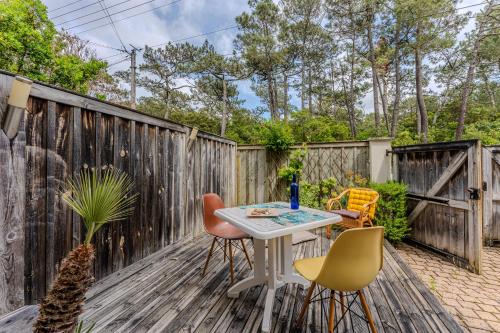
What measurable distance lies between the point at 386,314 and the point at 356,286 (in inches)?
27.3

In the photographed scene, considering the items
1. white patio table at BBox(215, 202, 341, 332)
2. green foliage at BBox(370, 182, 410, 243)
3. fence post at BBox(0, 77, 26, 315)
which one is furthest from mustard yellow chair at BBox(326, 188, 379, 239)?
fence post at BBox(0, 77, 26, 315)

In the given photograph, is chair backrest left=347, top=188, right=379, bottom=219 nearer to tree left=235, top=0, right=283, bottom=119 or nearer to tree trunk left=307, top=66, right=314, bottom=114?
tree left=235, top=0, right=283, bottom=119

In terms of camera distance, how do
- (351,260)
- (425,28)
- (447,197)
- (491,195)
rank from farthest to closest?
(425,28), (491,195), (447,197), (351,260)

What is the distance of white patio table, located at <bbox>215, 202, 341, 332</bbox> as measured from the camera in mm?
1450

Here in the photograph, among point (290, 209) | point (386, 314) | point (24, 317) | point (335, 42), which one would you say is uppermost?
point (335, 42)

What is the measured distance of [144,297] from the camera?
1842 millimetres

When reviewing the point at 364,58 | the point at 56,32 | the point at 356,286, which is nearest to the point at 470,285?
the point at 356,286

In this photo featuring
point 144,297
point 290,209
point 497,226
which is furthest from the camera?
point 497,226

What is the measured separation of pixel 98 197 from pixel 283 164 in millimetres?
4248

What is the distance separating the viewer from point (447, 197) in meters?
2.98

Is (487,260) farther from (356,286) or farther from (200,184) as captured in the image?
(200,184)

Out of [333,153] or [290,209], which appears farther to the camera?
[333,153]

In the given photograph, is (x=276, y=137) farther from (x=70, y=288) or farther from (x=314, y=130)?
(x=70, y=288)

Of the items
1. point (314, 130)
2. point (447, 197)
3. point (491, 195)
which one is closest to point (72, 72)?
point (314, 130)
